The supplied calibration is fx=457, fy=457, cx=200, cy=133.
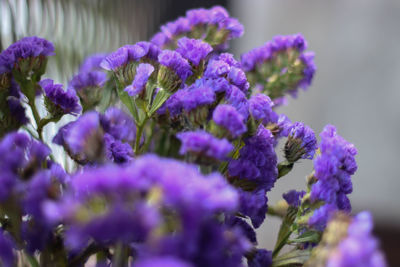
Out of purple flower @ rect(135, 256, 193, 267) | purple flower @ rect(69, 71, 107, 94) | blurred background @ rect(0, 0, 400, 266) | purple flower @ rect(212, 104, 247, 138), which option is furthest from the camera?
blurred background @ rect(0, 0, 400, 266)

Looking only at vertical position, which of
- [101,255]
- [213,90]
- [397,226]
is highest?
[213,90]

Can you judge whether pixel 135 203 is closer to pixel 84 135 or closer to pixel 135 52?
pixel 84 135

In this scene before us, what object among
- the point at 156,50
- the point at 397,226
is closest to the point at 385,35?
the point at 397,226

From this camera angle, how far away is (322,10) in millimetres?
1886

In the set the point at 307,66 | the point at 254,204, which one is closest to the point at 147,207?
the point at 254,204

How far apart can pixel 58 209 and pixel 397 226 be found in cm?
194

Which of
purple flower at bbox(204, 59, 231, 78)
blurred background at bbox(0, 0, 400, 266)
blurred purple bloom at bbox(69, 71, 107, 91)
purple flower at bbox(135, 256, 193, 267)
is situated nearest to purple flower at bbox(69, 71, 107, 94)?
blurred purple bloom at bbox(69, 71, 107, 91)

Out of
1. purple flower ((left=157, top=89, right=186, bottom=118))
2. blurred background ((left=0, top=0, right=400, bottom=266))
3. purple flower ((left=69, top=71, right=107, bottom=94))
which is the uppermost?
purple flower ((left=157, top=89, right=186, bottom=118))

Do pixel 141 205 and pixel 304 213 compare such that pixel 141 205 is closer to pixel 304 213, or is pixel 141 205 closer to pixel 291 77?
pixel 304 213

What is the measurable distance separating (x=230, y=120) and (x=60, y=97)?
132 mm

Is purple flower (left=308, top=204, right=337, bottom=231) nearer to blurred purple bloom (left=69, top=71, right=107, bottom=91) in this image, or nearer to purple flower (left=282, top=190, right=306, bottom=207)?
purple flower (left=282, top=190, right=306, bottom=207)

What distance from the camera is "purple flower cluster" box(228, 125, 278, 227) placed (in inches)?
10.4

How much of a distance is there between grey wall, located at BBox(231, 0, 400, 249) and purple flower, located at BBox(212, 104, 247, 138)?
1.64 metres

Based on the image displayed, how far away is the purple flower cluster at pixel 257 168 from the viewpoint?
26cm
